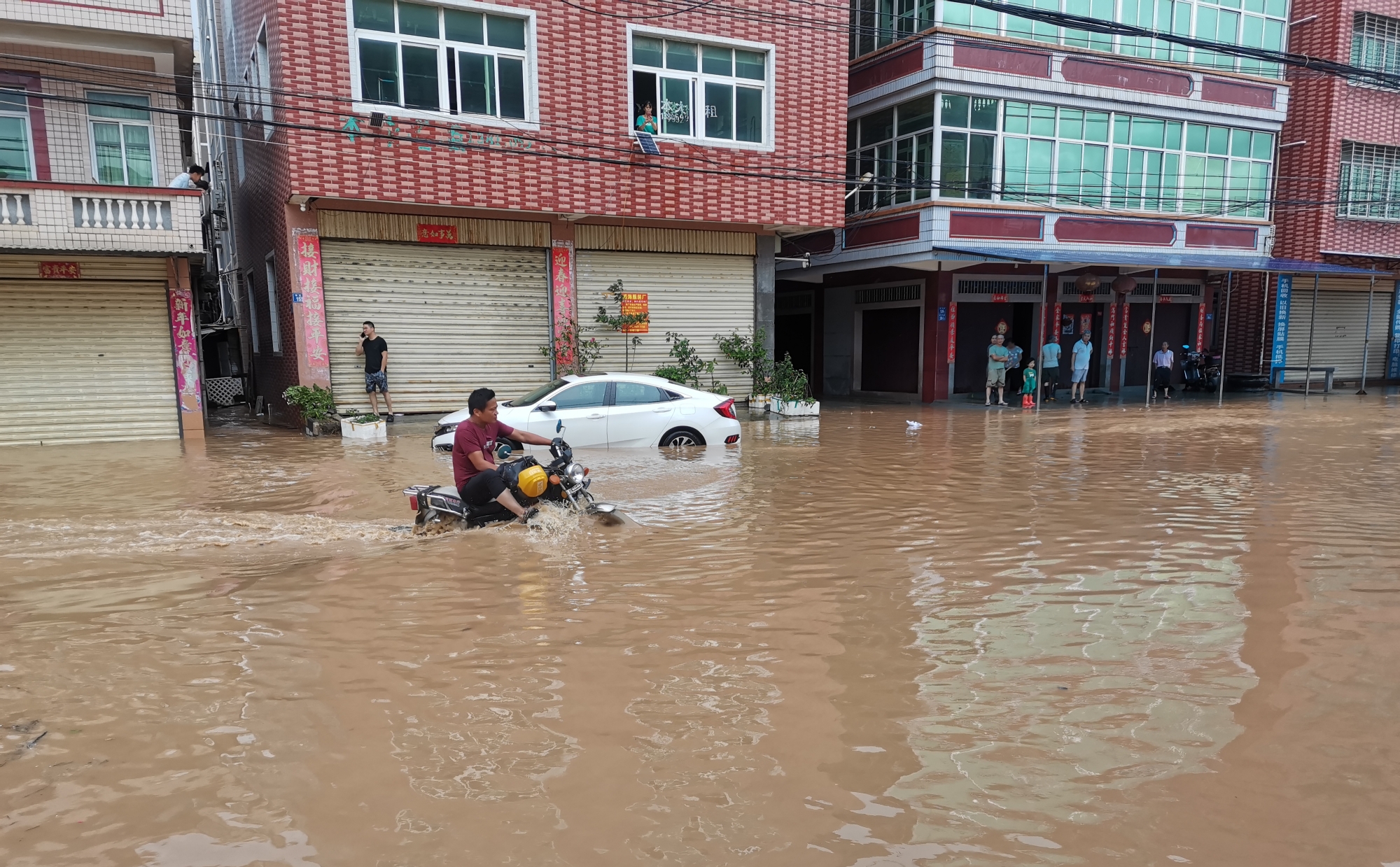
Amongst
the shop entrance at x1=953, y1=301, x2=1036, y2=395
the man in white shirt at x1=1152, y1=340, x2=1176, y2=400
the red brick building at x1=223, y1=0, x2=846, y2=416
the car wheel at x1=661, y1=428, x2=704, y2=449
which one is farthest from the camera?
the man in white shirt at x1=1152, y1=340, x2=1176, y2=400

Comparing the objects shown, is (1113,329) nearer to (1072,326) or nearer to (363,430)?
(1072,326)

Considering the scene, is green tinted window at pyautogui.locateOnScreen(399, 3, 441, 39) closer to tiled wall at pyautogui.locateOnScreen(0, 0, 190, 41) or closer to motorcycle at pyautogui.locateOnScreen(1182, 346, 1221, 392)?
tiled wall at pyautogui.locateOnScreen(0, 0, 190, 41)

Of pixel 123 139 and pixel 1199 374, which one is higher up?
pixel 123 139

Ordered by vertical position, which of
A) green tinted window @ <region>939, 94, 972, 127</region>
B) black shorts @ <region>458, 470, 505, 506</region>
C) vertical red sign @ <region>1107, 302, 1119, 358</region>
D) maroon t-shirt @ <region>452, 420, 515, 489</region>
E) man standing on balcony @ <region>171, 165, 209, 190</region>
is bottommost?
black shorts @ <region>458, 470, 505, 506</region>

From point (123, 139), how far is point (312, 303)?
3893mm

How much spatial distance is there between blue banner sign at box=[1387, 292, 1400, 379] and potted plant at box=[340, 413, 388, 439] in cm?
3049

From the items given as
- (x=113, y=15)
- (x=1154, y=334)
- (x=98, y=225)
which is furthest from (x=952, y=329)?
(x=113, y=15)

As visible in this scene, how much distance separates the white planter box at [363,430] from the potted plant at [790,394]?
7762 millimetres

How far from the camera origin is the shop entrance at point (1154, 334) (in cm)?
2502

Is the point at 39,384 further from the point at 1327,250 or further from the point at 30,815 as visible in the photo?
the point at 1327,250

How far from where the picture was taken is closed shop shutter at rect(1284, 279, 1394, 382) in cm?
2653

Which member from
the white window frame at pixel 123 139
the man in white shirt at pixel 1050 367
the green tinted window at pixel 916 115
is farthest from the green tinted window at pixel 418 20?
the man in white shirt at pixel 1050 367

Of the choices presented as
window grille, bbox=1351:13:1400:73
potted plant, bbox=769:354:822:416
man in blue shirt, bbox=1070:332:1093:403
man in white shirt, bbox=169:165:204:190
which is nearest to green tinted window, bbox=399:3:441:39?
man in white shirt, bbox=169:165:204:190

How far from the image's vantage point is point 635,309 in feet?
57.2
